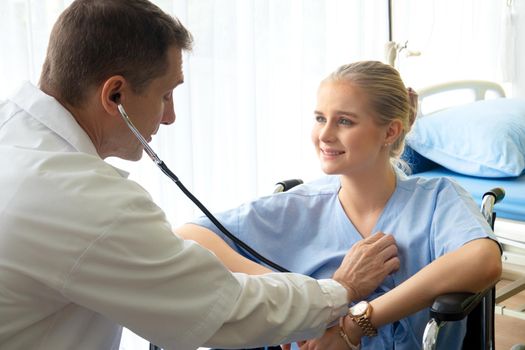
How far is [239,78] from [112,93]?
4.50 ft

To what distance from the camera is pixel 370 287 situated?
1.55m

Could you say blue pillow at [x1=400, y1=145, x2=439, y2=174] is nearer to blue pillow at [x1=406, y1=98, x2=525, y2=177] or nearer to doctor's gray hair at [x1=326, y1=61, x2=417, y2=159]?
blue pillow at [x1=406, y1=98, x2=525, y2=177]

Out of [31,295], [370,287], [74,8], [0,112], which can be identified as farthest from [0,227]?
[370,287]

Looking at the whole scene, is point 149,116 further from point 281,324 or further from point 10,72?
point 10,72

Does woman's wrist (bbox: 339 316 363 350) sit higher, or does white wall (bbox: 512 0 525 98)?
white wall (bbox: 512 0 525 98)

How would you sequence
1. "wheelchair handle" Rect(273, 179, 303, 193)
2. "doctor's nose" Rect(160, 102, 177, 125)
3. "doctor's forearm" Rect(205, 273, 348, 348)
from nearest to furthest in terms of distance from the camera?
"doctor's forearm" Rect(205, 273, 348, 348)
"doctor's nose" Rect(160, 102, 177, 125)
"wheelchair handle" Rect(273, 179, 303, 193)

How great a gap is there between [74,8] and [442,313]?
34.6 inches

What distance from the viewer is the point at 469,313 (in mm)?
1576

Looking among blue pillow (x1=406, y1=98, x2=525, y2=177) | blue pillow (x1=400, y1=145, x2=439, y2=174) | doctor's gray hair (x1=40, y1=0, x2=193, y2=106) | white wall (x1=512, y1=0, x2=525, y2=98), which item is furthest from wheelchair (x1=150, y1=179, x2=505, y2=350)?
white wall (x1=512, y1=0, x2=525, y2=98)

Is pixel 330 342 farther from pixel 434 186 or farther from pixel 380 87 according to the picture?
pixel 380 87

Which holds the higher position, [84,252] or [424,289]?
[84,252]

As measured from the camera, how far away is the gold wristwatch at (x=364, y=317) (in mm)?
1500

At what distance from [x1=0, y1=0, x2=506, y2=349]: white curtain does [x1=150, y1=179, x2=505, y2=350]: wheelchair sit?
0.57 m

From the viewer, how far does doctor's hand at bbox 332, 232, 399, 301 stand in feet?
5.06
